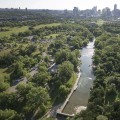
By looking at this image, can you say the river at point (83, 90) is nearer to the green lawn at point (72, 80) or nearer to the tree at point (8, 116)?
the green lawn at point (72, 80)

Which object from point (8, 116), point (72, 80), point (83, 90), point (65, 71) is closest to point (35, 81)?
point (65, 71)

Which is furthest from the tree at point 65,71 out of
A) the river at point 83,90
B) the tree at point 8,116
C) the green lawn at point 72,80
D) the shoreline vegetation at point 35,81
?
the tree at point 8,116

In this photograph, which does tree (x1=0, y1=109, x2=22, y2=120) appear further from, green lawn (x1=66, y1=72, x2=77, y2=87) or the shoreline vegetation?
green lawn (x1=66, y1=72, x2=77, y2=87)

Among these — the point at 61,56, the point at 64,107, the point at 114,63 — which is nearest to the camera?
the point at 64,107

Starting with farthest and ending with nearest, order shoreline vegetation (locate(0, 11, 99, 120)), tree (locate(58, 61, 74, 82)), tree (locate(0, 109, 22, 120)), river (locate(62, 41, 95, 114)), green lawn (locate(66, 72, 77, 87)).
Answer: tree (locate(58, 61, 74, 82)) → green lawn (locate(66, 72, 77, 87)) → river (locate(62, 41, 95, 114)) → shoreline vegetation (locate(0, 11, 99, 120)) → tree (locate(0, 109, 22, 120))

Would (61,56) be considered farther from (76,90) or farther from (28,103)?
(28,103)

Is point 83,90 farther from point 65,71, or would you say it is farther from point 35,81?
point 35,81

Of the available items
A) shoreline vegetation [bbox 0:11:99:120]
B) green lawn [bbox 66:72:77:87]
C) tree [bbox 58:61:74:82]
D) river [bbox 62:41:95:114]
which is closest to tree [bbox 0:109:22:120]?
shoreline vegetation [bbox 0:11:99:120]

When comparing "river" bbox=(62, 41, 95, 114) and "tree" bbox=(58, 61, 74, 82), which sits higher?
"tree" bbox=(58, 61, 74, 82)

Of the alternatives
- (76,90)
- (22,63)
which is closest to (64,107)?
(76,90)
